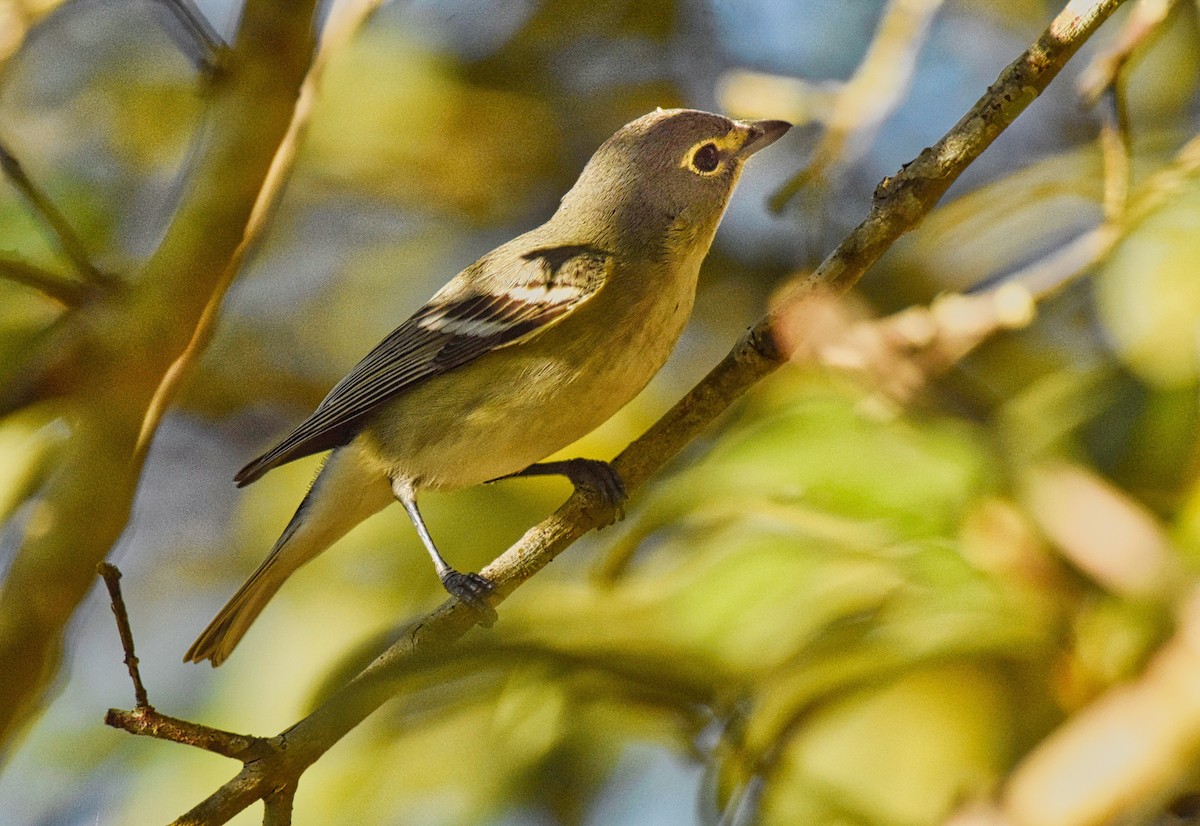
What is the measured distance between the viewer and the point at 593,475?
2.25 metres

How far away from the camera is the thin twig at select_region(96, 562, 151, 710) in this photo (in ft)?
4.88

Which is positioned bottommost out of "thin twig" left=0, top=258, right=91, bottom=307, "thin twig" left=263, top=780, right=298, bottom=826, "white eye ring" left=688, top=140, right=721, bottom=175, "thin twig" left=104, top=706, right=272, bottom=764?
"thin twig" left=263, top=780, right=298, bottom=826

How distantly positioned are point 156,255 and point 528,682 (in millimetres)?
1223

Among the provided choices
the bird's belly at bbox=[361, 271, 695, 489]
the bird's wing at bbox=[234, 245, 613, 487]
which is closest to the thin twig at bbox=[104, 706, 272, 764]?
the bird's wing at bbox=[234, 245, 613, 487]

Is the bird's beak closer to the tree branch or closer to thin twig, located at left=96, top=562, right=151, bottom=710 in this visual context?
the tree branch

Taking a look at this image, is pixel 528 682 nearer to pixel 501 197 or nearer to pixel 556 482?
pixel 556 482

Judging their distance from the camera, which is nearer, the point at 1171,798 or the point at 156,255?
the point at 1171,798

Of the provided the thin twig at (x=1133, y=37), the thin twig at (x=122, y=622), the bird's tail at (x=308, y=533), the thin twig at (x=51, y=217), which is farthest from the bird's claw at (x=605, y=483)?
the thin twig at (x=1133, y=37)

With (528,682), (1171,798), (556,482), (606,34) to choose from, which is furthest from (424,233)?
(1171,798)

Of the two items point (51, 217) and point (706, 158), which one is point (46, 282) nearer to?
point (51, 217)

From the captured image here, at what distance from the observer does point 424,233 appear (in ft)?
11.7

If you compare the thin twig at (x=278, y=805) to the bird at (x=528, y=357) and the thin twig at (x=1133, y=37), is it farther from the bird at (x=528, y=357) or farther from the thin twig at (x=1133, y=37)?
the thin twig at (x=1133, y=37)

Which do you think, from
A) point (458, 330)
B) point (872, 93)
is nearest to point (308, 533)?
point (458, 330)

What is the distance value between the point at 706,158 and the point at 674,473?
695 mm
